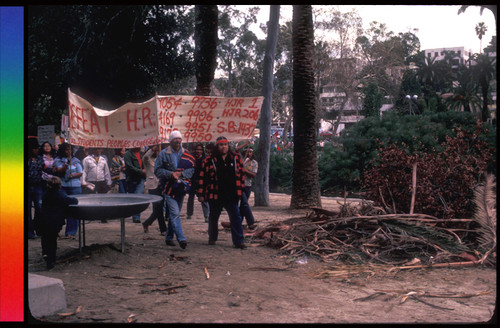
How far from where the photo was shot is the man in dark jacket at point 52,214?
673 cm

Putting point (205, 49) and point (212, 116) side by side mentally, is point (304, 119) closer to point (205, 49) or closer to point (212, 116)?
point (212, 116)

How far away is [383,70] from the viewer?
42.5 metres

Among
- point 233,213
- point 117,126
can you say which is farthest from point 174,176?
point 117,126

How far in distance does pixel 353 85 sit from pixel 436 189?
35.3 m

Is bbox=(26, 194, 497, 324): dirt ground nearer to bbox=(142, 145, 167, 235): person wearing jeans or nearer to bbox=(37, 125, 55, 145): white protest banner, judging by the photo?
bbox=(142, 145, 167, 235): person wearing jeans

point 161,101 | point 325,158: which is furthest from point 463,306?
point 325,158

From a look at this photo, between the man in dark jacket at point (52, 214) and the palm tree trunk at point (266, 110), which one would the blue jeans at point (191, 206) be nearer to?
the palm tree trunk at point (266, 110)

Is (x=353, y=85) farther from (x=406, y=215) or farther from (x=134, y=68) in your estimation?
(x=406, y=215)

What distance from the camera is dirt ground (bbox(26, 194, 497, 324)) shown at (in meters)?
5.04

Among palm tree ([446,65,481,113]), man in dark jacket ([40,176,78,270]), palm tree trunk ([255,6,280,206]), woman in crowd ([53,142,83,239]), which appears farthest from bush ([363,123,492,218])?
palm tree ([446,65,481,113])

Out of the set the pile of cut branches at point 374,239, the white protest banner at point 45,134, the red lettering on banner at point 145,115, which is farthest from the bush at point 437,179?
the white protest banner at point 45,134

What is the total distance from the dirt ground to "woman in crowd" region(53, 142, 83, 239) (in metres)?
0.49

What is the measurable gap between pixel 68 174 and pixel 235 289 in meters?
4.75
